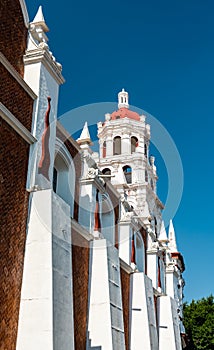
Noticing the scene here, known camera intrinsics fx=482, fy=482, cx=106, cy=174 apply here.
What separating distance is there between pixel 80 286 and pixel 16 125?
6201 millimetres

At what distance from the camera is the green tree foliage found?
132ft

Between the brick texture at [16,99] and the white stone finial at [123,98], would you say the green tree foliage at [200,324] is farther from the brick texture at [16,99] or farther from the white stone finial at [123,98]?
the brick texture at [16,99]

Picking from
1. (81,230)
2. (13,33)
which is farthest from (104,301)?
(13,33)

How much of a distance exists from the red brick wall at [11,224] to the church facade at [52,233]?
3 cm

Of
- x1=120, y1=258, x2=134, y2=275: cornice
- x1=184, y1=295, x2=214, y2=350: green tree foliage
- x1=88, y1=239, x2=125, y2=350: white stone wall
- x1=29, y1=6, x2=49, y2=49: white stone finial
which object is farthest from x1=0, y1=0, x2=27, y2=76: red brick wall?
x1=184, y1=295, x2=214, y2=350: green tree foliage

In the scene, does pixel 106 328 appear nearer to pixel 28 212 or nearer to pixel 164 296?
pixel 28 212

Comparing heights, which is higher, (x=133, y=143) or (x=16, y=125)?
(x=133, y=143)

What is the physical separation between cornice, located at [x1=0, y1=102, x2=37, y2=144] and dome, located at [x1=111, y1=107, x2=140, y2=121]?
2948 centimetres

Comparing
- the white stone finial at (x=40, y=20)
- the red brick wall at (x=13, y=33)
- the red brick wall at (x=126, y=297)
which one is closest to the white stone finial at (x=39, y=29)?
the white stone finial at (x=40, y=20)

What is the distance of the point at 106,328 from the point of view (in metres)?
16.3

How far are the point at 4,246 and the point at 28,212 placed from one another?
1538 millimetres

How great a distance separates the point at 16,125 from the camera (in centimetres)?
1330

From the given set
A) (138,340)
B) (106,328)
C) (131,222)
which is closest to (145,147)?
(131,222)

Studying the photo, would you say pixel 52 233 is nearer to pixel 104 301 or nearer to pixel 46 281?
pixel 46 281
